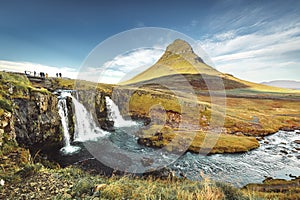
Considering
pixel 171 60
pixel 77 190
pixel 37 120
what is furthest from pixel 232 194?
pixel 171 60

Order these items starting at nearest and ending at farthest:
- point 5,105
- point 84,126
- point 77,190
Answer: point 77,190 < point 5,105 < point 84,126

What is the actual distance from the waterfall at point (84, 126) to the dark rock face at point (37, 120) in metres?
3.88

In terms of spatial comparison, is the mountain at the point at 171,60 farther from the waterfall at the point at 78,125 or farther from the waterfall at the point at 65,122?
the waterfall at the point at 65,122

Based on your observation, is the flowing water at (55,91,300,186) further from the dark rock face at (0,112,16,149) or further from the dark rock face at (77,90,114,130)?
the dark rock face at (0,112,16,149)

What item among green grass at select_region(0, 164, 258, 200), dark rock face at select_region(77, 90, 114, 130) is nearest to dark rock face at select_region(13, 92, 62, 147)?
dark rock face at select_region(77, 90, 114, 130)

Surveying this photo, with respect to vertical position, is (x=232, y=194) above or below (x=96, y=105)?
below

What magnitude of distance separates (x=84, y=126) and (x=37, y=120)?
8.11m

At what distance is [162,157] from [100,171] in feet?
22.5

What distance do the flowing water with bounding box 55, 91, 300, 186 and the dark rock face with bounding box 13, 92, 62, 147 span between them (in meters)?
2.25

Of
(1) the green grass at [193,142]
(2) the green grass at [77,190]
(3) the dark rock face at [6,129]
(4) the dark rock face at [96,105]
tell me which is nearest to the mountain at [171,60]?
(4) the dark rock face at [96,105]

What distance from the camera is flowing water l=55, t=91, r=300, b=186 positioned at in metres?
14.6

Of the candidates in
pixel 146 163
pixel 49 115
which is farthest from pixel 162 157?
pixel 49 115

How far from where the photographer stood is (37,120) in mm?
15711

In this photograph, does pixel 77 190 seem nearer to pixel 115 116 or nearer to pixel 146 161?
pixel 146 161
